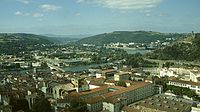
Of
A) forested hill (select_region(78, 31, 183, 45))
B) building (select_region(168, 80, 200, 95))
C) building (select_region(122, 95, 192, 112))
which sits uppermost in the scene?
forested hill (select_region(78, 31, 183, 45))

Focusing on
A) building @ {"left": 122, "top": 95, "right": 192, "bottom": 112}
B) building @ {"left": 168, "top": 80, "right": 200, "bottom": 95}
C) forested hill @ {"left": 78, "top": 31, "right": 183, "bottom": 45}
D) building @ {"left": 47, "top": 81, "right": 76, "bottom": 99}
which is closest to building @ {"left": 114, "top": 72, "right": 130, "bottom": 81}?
building @ {"left": 168, "top": 80, "right": 200, "bottom": 95}

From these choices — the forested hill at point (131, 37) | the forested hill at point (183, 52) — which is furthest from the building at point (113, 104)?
the forested hill at point (131, 37)

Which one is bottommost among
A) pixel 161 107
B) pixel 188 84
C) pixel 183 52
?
pixel 188 84

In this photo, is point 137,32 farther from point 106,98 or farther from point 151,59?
point 106,98

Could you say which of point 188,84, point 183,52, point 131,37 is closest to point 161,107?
point 188,84

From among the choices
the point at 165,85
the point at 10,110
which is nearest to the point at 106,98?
the point at 10,110

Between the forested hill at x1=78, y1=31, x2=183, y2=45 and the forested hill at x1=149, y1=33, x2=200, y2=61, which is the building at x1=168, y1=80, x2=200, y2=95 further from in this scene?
the forested hill at x1=78, y1=31, x2=183, y2=45

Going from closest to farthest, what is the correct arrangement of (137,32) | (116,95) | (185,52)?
1. (116,95)
2. (185,52)
3. (137,32)

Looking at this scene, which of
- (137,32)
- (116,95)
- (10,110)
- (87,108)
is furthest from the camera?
(137,32)

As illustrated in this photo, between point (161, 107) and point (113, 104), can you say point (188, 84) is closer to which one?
point (161, 107)

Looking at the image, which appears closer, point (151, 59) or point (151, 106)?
point (151, 106)

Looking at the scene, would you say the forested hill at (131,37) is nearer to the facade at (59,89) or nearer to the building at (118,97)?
the building at (118,97)
